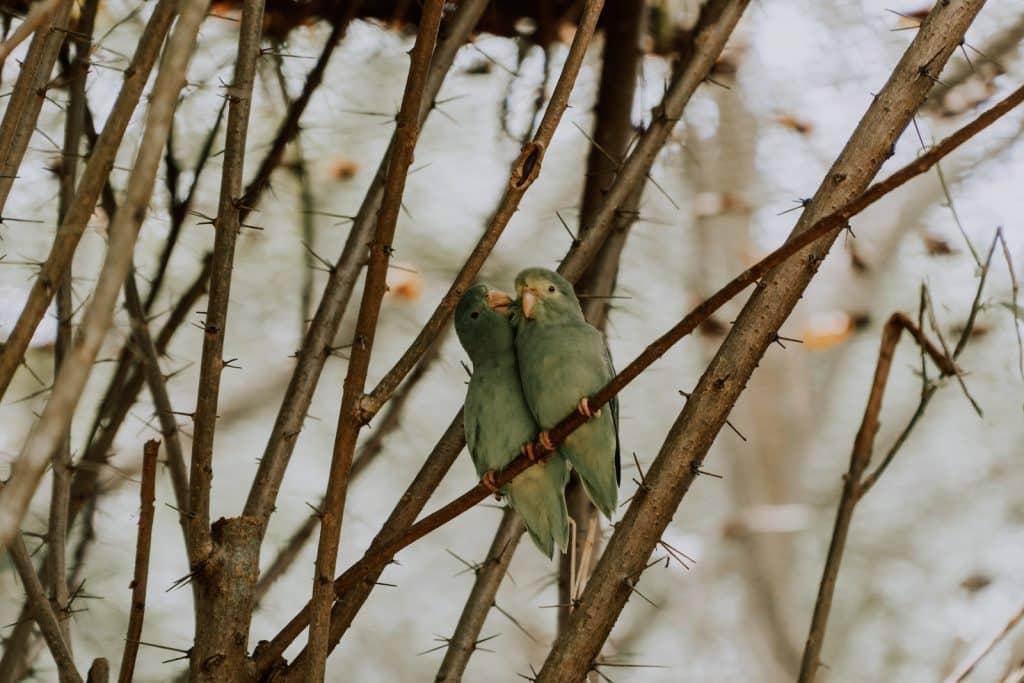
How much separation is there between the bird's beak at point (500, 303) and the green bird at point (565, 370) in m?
0.09

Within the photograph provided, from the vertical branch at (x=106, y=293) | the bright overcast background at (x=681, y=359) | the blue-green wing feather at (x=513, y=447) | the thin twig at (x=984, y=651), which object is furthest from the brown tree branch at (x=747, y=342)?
the bright overcast background at (x=681, y=359)

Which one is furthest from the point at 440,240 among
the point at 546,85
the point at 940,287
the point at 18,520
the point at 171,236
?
the point at 18,520

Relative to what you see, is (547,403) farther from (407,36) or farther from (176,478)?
(407,36)

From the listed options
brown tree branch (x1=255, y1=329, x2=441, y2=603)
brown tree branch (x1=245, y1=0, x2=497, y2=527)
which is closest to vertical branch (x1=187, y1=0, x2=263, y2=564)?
brown tree branch (x1=245, y1=0, x2=497, y2=527)

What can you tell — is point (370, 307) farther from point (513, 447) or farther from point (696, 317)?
point (513, 447)

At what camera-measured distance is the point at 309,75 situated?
4504 mm

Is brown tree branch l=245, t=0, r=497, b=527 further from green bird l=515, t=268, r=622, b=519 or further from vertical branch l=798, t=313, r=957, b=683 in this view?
vertical branch l=798, t=313, r=957, b=683

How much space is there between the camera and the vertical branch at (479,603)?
3.11 m

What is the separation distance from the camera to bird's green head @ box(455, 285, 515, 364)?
3420 mm

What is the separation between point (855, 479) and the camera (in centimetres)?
325

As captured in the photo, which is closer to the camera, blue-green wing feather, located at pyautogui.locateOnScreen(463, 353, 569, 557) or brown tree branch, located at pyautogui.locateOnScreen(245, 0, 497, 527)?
brown tree branch, located at pyautogui.locateOnScreen(245, 0, 497, 527)

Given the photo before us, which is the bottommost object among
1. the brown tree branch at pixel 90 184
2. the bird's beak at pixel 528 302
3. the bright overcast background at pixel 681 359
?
the brown tree branch at pixel 90 184

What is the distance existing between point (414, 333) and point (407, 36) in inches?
53.1

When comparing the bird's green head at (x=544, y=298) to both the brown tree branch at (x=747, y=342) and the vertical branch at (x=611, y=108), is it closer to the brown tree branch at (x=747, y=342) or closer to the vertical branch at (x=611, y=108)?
the brown tree branch at (x=747, y=342)
